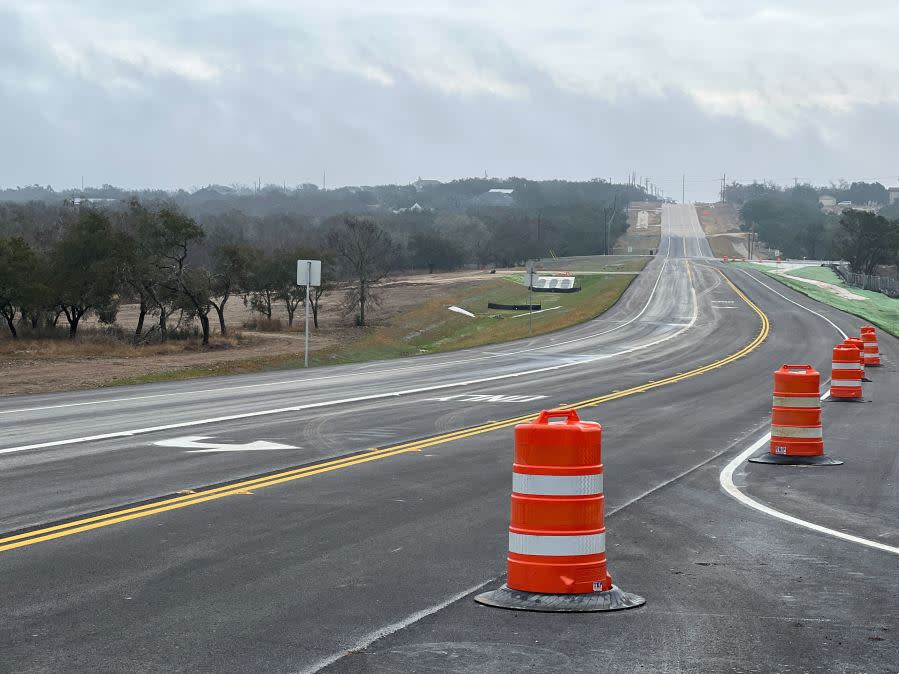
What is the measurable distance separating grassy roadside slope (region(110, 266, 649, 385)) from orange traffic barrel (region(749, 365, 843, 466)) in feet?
64.3

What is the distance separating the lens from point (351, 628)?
6.41 m

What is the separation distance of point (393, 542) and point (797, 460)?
750 cm

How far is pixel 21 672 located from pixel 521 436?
324 cm

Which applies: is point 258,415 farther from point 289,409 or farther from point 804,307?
point 804,307

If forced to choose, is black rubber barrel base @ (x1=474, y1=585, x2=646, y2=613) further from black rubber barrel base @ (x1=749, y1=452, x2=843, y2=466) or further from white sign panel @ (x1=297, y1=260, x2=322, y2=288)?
white sign panel @ (x1=297, y1=260, x2=322, y2=288)

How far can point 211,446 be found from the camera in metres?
15.0

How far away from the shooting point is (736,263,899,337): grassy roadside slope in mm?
59656

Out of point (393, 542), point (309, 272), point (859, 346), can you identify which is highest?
point (309, 272)

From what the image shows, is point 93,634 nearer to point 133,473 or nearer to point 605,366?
point 133,473

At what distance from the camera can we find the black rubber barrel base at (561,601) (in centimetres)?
688

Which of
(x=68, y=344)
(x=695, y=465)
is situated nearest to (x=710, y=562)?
(x=695, y=465)

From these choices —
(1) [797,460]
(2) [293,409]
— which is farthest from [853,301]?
(1) [797,460]

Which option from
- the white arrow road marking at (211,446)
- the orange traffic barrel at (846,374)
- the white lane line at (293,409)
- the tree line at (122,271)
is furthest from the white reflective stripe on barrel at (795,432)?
the tree line at (122,271)

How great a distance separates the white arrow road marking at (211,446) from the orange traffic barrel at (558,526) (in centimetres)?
808
